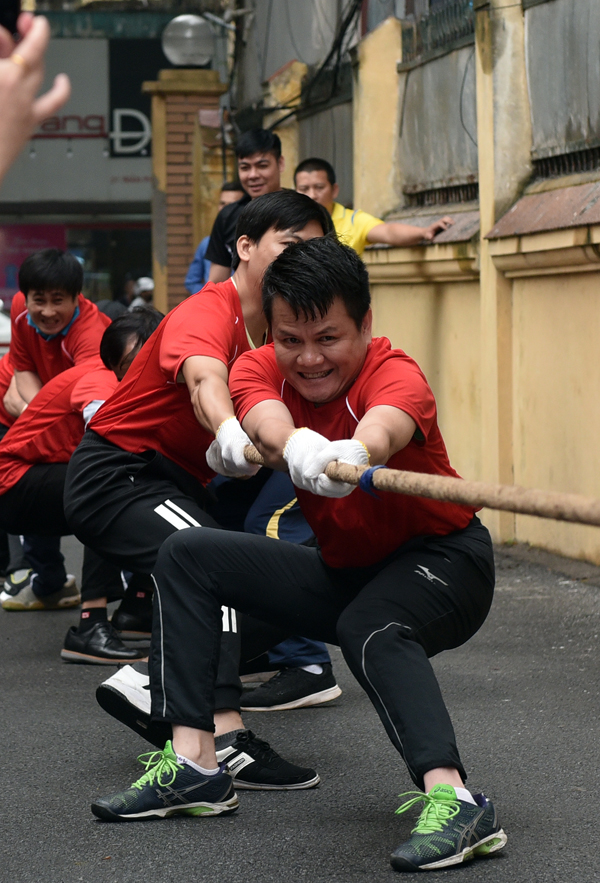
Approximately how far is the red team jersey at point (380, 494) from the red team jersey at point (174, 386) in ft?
1.79

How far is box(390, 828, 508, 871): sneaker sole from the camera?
2885 millimetres

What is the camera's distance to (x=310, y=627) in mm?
3250

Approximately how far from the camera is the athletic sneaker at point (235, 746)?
11.3 ft

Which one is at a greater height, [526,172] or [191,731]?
[526,172]

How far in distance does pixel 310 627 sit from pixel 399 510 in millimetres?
401

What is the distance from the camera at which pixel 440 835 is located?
287 cm

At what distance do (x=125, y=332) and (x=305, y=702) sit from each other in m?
1.54

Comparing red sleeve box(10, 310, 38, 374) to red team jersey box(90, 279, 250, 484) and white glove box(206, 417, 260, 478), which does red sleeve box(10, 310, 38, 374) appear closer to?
red team jersey box(90, 279, 250, 484)

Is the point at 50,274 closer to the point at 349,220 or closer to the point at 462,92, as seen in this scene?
the point at 349,220

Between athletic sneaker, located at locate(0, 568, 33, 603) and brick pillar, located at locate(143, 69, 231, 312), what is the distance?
9.36m

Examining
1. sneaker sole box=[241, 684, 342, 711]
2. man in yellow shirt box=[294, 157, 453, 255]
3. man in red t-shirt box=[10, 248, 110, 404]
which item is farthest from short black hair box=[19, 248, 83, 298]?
sneaker sole box=[241, 684, 342, 711]

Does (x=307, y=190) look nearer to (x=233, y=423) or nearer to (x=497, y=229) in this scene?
(x=497, y=229)

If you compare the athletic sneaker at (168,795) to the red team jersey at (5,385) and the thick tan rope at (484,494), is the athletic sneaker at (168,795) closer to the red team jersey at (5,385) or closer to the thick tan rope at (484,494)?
the thick tan rope at (484,494)

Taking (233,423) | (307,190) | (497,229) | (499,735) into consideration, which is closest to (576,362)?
(497,229)
